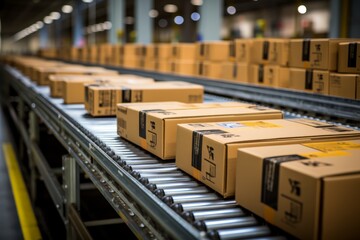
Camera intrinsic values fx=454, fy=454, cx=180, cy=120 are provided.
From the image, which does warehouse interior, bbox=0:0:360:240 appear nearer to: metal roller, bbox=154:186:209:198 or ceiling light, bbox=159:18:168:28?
metal roller, bbox=154:186:209:198

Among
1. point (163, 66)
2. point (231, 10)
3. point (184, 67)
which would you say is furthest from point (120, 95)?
point (231, 10)

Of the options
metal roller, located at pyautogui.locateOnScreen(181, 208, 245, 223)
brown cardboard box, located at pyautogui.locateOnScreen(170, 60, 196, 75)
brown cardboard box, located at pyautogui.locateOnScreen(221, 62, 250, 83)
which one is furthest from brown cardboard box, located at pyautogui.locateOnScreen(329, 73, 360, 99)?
brown cardboard box, located at pyautogui.locateOnScreen(170, 60, 196, 75)

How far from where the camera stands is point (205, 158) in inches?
63.5

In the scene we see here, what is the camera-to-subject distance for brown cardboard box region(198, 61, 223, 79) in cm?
531

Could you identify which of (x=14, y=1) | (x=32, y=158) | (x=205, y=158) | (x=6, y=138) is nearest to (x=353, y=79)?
(x=205, y=158)

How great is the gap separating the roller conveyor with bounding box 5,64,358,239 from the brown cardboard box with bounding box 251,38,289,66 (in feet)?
6.01

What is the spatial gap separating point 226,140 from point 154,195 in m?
0.31

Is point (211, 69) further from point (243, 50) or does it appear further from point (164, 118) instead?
point (164, 118)

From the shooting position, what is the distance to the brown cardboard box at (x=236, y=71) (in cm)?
454

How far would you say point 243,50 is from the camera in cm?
462

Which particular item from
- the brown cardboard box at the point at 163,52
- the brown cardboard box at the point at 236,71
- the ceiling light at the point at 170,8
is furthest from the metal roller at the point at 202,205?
the ceiling light at the point at 170,8

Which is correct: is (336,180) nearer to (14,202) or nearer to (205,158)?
(205,158)

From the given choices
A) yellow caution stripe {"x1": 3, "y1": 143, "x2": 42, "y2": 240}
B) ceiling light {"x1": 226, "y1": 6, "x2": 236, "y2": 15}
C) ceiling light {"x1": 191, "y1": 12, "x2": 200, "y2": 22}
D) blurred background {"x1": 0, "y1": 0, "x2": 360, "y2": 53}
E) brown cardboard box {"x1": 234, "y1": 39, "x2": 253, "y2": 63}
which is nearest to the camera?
yellow caution stripe {"x1": 3, "y1": 143, "x2": 42, "y2": 240}

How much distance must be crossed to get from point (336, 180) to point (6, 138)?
7743mm
